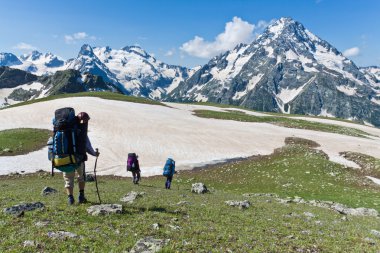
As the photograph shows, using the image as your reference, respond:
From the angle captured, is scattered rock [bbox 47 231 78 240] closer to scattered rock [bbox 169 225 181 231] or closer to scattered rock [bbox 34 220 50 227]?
scattered rock [bbox 34 220 50 227]

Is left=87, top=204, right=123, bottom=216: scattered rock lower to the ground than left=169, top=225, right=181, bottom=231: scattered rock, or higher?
higher

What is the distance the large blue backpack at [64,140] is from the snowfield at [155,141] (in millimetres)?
32019

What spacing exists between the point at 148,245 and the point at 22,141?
5257 cm

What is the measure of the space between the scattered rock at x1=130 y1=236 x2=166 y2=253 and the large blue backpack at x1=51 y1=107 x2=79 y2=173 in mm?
5673

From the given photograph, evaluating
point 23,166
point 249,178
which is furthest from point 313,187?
point 23,166

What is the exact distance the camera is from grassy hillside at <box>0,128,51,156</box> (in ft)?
169

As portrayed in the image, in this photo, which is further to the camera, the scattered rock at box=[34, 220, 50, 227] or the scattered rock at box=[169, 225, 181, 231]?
the scattered rock at box=[169, 225, 181, 231]

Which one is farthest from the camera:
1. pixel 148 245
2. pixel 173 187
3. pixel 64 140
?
pixel 173 187

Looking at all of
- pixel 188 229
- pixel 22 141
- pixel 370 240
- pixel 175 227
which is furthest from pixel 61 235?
pixel 22 141

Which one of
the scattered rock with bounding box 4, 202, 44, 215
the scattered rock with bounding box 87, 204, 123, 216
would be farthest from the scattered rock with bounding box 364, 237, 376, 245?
the scattered rock with bounding box 4, 202, 44, 215

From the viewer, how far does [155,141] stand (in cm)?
6706

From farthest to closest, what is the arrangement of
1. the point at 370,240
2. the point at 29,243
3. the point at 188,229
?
the point at 370,240, the point at 188,229, the point at 29,243

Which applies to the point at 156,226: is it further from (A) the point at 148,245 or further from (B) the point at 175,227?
(A) the point at 148,245

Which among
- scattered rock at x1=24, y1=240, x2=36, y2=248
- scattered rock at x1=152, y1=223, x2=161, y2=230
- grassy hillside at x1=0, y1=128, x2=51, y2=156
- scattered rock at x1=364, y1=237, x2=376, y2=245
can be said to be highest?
scattered rock at x1=24, y1=240, x2=36, y2=248
